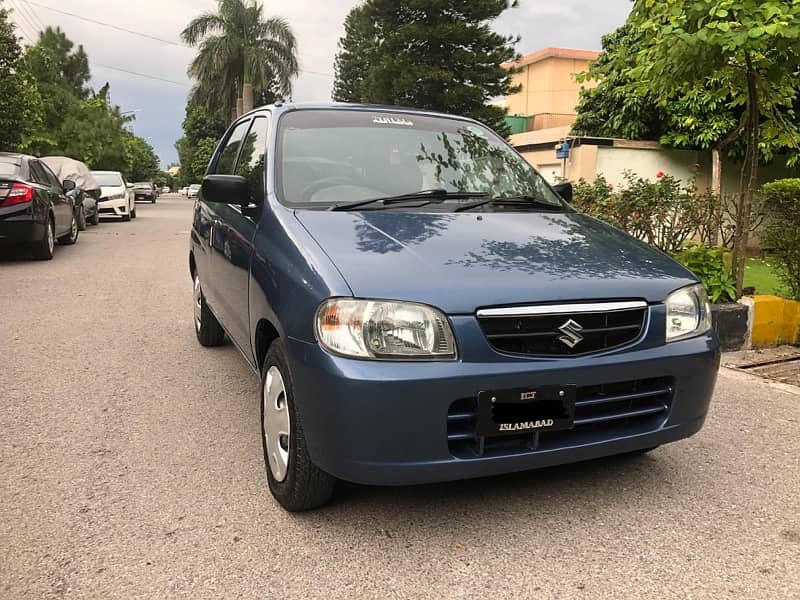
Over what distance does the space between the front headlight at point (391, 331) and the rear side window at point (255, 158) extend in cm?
119

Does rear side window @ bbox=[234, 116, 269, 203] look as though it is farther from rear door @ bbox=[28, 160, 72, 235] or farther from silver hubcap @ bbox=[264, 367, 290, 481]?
rear door @ bbox=[28, 160, 72, 235]

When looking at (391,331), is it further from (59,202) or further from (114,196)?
(114,196)

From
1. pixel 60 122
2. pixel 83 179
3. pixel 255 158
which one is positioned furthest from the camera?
pixel 60 122

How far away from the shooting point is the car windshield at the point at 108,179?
2092cm

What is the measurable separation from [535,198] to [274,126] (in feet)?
4.77

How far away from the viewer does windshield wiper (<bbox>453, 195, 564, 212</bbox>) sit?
340 centimetres

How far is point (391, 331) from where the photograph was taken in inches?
94.0

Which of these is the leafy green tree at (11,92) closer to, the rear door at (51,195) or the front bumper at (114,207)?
the front bumper at (114,207)

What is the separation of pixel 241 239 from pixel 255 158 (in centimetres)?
56

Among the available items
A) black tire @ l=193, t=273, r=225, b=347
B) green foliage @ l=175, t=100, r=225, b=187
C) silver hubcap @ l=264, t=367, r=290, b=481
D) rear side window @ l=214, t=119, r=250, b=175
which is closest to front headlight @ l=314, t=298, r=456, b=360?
silver hubcap @ l=264, t=367, r=290, b=481

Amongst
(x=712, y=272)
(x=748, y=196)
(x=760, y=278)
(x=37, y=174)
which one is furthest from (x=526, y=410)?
(x=37, y=174)

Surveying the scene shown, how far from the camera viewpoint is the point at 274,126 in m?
3.72

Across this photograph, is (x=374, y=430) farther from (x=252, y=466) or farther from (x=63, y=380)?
(x=63, y=380)

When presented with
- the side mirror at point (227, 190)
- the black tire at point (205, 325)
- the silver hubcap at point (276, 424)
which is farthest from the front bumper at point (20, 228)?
the silver hubcap at point (276, 424)
